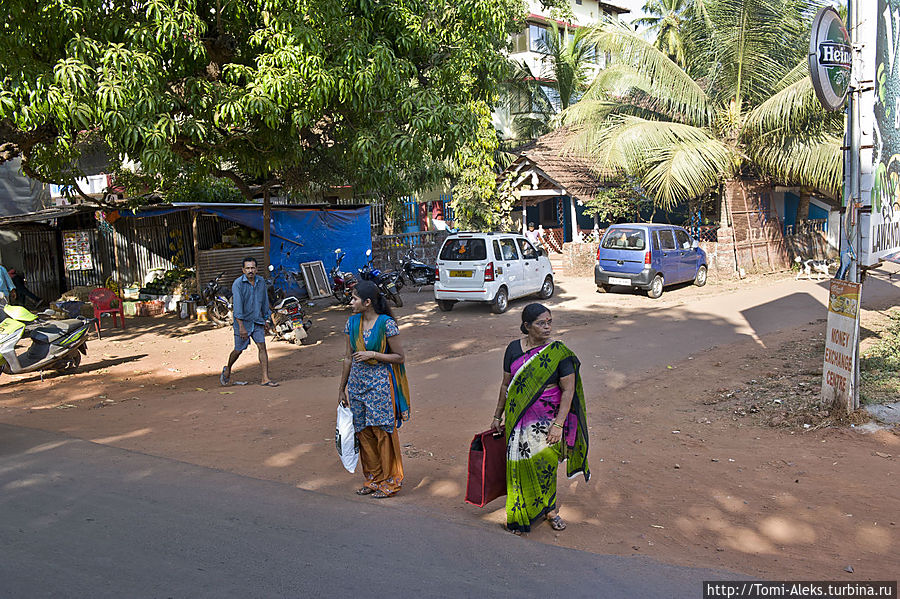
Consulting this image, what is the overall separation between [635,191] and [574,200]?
8.29 ft

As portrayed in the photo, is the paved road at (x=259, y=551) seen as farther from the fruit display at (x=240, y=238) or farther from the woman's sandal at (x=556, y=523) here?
the fruit display at (x=240, y=238)

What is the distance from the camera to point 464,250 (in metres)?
15.1

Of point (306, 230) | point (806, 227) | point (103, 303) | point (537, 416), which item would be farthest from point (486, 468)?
point (806, 227)

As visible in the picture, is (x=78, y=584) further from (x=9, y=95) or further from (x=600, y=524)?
(x=9, y=95)

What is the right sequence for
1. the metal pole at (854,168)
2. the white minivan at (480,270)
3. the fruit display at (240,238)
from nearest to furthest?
the metal pole at (854,168) < the white minivan at (480,270) < the fruit display at (240,238)

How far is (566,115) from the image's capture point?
21750mm

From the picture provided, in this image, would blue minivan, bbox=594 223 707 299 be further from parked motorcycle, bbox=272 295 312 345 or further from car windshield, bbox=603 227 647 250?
parked motorcycle, bbox=272 295 312 345

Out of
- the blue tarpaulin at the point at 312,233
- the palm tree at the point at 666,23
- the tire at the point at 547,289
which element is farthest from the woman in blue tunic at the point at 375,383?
the palm tree at the point at 666,23

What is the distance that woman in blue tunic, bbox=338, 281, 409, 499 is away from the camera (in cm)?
507

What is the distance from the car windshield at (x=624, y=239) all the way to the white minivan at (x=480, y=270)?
2.67 meters

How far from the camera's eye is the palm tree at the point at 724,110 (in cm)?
1878

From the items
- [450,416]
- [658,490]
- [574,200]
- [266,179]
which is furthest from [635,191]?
[658,490]

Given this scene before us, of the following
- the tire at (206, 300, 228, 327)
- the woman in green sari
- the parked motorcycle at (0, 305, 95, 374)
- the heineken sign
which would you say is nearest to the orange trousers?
the woman in green sari

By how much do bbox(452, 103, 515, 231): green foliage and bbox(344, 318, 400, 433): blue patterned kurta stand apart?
54.9 ft
